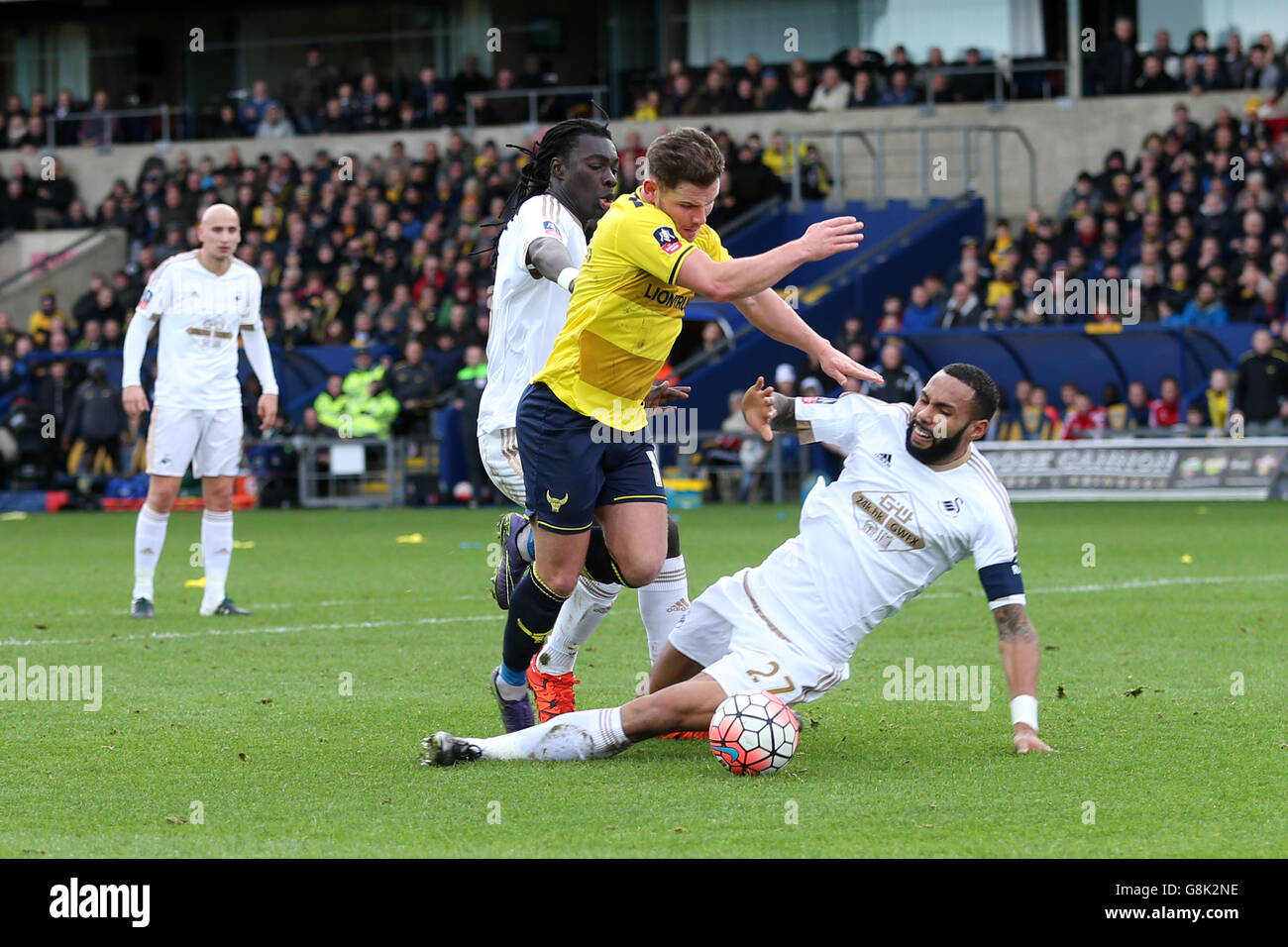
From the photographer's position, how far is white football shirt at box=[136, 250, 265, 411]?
10.8 m

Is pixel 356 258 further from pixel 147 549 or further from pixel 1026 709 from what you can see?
pixel 1026 709

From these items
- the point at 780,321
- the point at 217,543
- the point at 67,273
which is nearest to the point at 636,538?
the point at 780,321

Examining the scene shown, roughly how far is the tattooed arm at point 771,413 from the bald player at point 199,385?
17.1ft

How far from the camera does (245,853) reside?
462 cm

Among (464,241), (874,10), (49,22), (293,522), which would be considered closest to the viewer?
(293,522)

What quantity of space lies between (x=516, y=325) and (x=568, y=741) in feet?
5.80

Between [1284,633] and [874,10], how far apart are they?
903 inches

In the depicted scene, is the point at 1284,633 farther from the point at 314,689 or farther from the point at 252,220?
the point at 252,220

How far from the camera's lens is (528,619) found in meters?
6.38

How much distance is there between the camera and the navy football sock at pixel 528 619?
6.36 meters

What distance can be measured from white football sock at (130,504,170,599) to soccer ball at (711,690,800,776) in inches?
233

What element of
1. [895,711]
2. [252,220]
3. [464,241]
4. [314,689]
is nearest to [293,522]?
[464,241]

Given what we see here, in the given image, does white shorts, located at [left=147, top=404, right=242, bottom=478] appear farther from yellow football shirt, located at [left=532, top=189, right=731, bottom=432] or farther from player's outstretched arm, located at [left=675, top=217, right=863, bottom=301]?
player's outstretched arm, located at [left=675, top=217, right=863, bottom=301]

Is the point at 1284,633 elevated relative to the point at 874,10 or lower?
lower
